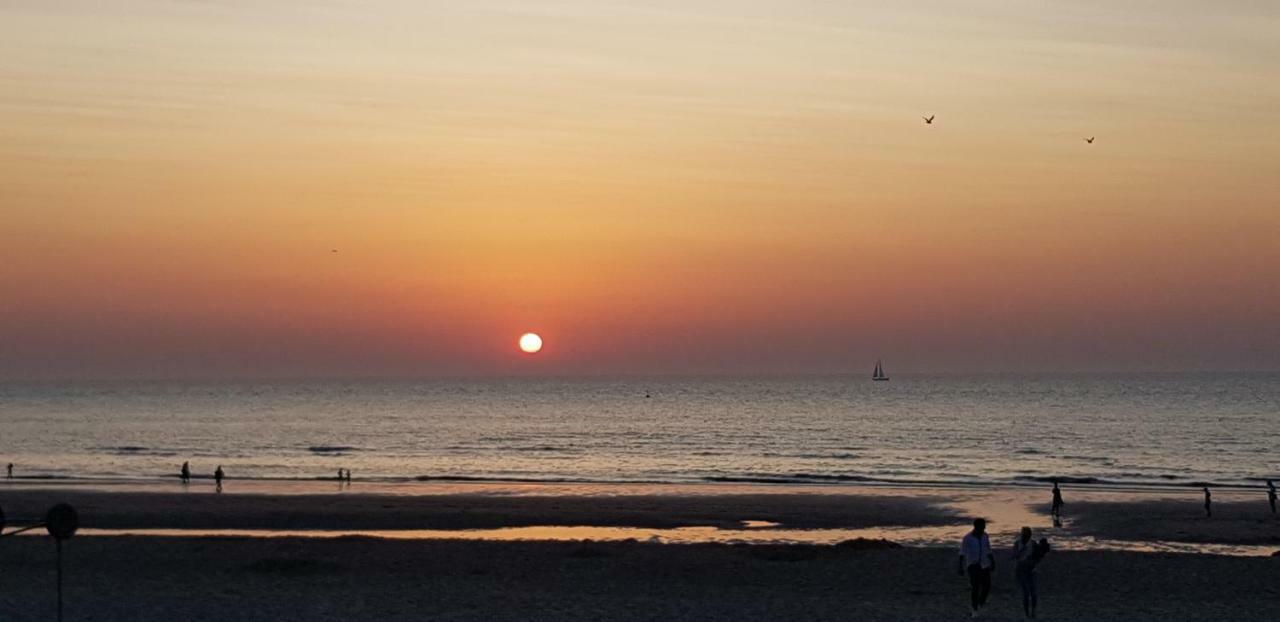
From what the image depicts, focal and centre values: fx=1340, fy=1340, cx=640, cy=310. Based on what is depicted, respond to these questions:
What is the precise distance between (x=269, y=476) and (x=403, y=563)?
148 ft

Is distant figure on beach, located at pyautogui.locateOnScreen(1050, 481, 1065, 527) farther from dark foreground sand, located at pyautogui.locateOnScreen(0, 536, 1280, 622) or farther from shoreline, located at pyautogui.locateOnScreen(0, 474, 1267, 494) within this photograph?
shoreline, located at pyautogui.locateOnScreen(0, 474, 1267, 494)

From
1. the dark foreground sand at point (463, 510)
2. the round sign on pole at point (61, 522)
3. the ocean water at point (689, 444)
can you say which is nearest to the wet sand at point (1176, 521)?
the dark foreground sand at point (463, 510)

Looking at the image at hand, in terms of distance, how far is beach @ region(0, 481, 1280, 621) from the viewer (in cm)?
2659

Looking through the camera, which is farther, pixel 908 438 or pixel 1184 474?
pixel 908 438

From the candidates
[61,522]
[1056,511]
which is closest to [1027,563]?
[61,522]

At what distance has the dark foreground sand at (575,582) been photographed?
2600 cm

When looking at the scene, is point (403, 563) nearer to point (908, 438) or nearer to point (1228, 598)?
point (1228, 598)

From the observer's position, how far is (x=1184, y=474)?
78.2 metres

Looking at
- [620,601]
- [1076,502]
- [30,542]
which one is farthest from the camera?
[1076,502]

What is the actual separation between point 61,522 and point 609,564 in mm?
15429

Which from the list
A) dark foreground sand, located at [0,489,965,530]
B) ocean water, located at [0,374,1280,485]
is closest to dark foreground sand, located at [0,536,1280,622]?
dark foreground sand, located at [0,489,965,530]

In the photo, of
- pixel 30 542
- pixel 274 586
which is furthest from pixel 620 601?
pixel 30 542

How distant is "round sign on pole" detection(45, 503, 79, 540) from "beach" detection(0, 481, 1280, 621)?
15.5 ft

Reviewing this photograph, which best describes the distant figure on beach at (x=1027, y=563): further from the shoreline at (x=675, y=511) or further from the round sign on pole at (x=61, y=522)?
the round sign on pole at (x=61, y=522)
